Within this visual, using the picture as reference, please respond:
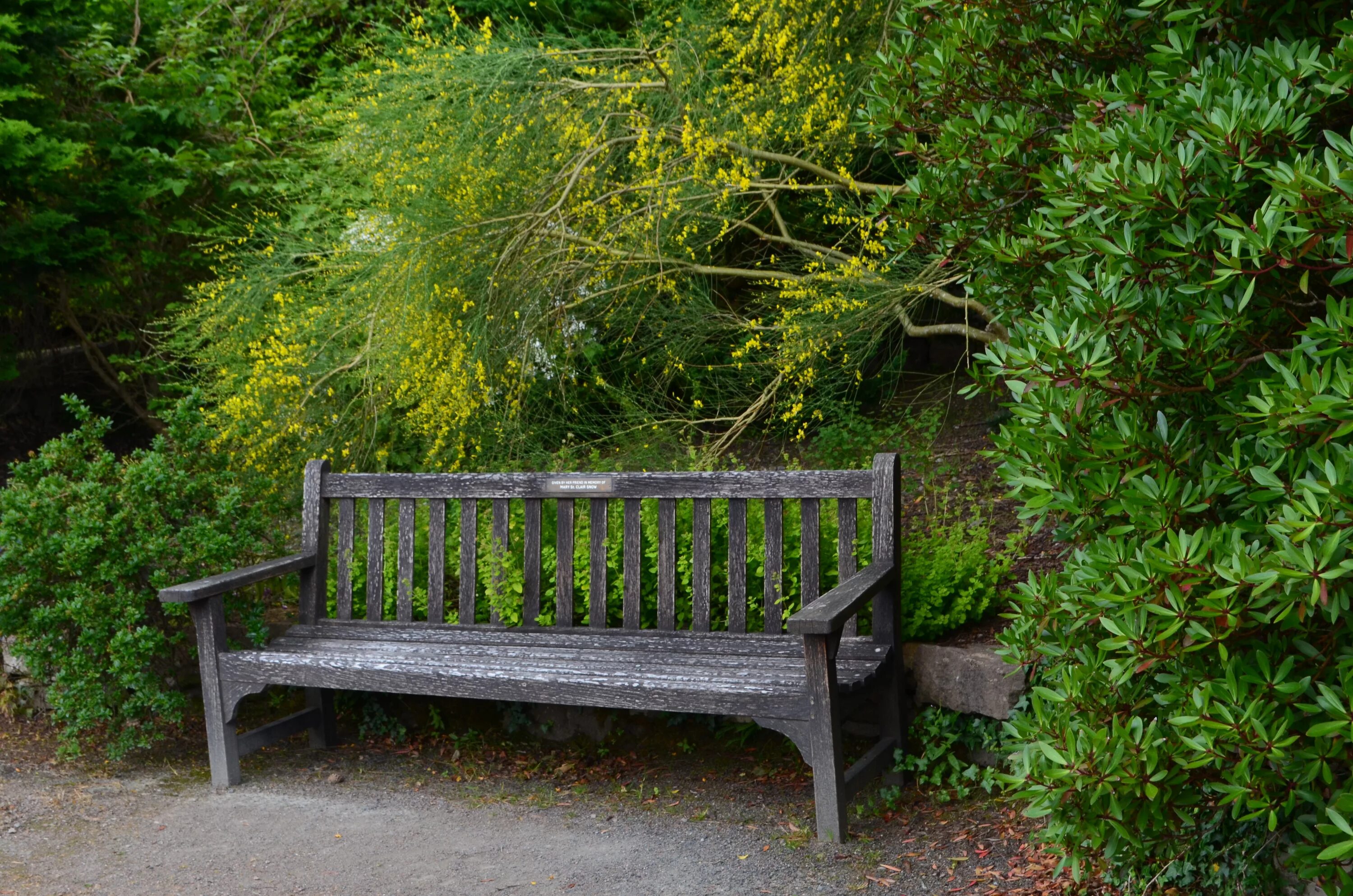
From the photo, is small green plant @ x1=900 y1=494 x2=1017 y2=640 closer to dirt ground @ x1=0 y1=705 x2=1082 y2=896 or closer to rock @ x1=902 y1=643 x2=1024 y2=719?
rock @ x1=902 y1=643 x2=1024 y2=719

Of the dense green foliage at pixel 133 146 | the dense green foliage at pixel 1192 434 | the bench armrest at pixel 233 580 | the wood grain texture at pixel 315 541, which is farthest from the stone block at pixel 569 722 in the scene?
the dense green foliage at pixel 133 146

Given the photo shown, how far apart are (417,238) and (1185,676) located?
3.94 m

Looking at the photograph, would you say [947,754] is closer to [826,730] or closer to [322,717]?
[826,730]

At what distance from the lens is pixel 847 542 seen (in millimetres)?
3896

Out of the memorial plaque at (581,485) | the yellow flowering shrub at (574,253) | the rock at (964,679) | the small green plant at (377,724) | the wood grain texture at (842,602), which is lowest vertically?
the small green plant at (377,724)

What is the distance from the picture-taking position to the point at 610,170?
224 inches

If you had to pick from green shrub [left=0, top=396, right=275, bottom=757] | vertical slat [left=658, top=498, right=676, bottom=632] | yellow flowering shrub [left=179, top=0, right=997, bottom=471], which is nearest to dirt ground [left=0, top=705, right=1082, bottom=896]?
green shrub [left=0, top=396, right=275, bottom=757]

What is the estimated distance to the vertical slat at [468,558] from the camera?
14.6 ft

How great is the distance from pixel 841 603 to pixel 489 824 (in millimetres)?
1415

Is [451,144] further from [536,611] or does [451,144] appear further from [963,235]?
[963,235]

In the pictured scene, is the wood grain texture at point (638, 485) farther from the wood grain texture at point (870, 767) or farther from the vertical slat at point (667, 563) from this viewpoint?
the wood grain texture at point (870, 767)

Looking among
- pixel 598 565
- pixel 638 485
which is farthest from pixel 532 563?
pixel 638 485

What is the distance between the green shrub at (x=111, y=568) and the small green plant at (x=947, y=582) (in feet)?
8.12

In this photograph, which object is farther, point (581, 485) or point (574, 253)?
point (574, 253)
